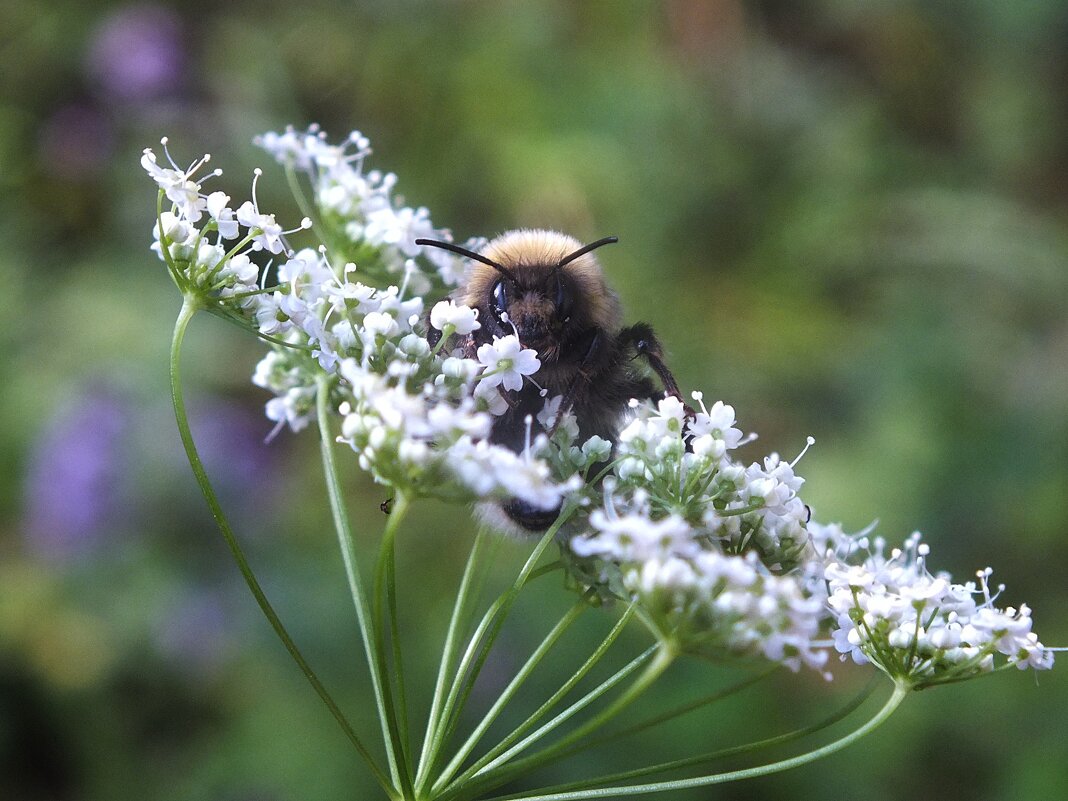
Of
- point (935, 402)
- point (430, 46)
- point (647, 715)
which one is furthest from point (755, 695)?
point (430, 46)

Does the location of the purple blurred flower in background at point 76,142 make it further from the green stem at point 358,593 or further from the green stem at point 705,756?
the green stem at point 705,756

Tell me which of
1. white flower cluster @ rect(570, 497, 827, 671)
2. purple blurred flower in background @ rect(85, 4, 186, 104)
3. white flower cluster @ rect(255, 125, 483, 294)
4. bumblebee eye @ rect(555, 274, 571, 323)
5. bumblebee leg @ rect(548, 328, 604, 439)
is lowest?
white flower cluster @ rect(570, 497, 827, 671)

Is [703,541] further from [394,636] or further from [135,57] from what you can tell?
[135,57]

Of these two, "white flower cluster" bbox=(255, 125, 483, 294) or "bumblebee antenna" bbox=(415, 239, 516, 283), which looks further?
"white flower cluster" bbox=(255, 125, 483, 294)

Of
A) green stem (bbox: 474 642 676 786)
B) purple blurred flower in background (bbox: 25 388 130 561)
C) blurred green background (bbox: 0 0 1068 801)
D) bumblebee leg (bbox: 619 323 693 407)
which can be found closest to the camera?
green stem (bbox: 474 642 676 786)

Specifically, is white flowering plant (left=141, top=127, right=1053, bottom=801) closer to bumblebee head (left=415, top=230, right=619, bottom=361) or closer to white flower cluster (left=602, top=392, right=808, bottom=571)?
white flower cluster (left=602, top=392, right=808, bottom=571)

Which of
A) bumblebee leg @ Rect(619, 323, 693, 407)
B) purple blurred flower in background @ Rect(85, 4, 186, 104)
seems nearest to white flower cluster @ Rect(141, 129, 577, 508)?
bumblebee leg @ Rect(619, 323, 693, 407)

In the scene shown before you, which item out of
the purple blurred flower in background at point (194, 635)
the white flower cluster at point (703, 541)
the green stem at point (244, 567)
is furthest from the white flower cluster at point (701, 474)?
the purple blurred flower in background at point (194, 635)

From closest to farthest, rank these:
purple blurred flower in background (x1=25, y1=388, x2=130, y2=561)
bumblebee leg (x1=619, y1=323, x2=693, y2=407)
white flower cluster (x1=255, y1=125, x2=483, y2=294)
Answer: bumblebee leg (x1=619, y1=323, x2=693, y2=407) < white flower cluster (x1=255, y1=125, x2=483, y2=294) < purple blurred flower in background (x1=25, y1=388, x2=130, y2=561)
